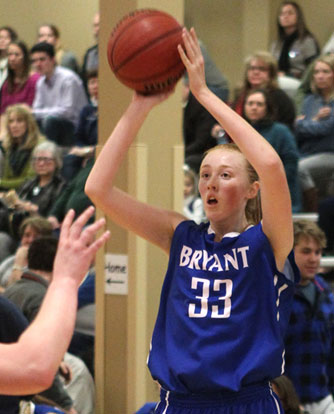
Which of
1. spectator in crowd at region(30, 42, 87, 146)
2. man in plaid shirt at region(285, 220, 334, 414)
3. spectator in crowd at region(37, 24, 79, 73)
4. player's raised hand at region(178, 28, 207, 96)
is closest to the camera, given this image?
player's raised hand at region(178, 28, 207, 96)

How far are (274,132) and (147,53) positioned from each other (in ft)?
10.6

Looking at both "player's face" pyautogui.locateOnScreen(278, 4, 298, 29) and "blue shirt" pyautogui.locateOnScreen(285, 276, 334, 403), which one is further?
"player's face" pyautogui.locateOnScreen(278, 4, 298, 29)

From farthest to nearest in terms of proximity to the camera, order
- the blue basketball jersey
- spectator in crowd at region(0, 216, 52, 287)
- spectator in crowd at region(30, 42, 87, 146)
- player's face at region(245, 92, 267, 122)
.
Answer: spectator in crowd at region(30, 42, 87, 146)
spectator in crowd at region(0, 216, 52, 287)
player's face at region(245, 92, 267, 122)
the blue basketball jersey

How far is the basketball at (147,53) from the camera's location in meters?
3.66

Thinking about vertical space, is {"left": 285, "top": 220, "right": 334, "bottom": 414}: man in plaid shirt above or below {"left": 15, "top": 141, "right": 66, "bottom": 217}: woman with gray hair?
below

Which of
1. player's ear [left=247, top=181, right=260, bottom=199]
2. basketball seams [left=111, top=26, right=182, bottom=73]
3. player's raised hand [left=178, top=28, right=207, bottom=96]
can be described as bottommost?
player's ear [left=247, top=181, right=260, bottom=199]

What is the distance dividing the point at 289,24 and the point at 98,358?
14.9ft

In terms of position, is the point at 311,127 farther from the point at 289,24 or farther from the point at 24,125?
the point at 24,125

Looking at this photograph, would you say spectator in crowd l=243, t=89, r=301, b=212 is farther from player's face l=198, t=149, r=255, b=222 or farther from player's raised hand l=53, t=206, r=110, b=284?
player's raised hand l=53, t=206, r=110, b=284

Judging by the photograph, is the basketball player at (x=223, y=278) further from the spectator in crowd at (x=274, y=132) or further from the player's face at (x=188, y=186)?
the player's face at (x=188, y=186)

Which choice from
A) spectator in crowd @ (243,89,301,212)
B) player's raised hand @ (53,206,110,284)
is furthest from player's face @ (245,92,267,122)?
player's raised hand @ (53,206,110,284)

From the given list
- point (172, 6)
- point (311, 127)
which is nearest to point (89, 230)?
point (172, 6)

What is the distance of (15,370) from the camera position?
6.98ft

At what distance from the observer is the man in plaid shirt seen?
17.7ft
